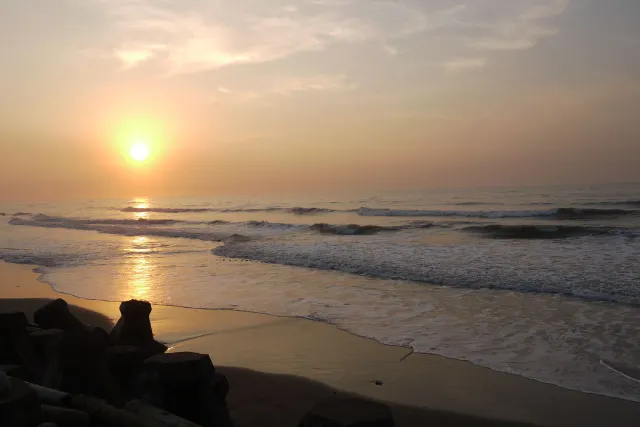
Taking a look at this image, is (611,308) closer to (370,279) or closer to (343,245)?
(370,279)

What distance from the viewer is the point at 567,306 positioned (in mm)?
9508

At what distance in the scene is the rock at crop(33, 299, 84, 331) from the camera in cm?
562

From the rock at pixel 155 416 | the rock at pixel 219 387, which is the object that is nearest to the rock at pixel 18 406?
the rock at pixel 155 416

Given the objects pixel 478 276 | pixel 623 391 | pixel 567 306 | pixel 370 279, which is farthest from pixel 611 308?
pixel 370 279

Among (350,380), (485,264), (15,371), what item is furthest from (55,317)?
(485,264)

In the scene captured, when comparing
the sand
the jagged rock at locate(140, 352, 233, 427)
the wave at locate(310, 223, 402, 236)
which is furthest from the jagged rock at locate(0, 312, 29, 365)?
the wave at locate(310, 223, 402, 236)

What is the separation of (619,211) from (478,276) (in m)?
27.0

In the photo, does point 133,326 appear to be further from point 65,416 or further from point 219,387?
point 65,416

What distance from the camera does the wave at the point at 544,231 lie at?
76.1 ft

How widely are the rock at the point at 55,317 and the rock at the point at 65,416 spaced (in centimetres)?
237

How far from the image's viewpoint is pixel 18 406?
2996 mm

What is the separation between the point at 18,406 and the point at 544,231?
2598 cm

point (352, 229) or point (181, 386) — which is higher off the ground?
point (181, 386)

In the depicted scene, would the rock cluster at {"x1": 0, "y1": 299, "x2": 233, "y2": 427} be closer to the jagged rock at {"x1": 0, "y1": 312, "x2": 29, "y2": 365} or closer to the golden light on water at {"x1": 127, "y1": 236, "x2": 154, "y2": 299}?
the jagged rock at {"x1": 0, "y1": 312, "x2": 29, "y2": 365}
